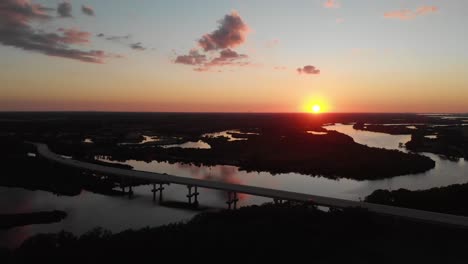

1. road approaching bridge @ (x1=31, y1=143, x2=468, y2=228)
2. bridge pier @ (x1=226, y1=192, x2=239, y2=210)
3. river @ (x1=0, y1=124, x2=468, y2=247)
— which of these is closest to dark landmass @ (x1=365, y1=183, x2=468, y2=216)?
road approaching bridge @ (x1=31, y1=143, x2=468, y2=228)

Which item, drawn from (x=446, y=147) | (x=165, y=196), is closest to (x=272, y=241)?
(x=165, y=196)

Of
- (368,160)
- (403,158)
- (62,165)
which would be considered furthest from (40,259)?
(403,158)

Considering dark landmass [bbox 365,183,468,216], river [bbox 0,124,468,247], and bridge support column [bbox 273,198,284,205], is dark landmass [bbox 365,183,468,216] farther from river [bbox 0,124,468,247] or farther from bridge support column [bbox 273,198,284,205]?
bridge support column [bbox 273,198,284,205]

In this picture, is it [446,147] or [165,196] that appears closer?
[165,196]

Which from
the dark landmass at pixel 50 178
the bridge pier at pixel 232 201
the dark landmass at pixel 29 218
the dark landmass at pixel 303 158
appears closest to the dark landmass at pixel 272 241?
the bridge pier at pixel 232 201

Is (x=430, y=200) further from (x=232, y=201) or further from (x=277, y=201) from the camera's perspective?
(x=232, y=201)

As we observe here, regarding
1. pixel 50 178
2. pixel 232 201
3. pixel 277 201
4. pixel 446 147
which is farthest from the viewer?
pixel 446 147

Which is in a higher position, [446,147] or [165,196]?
[446,147]
